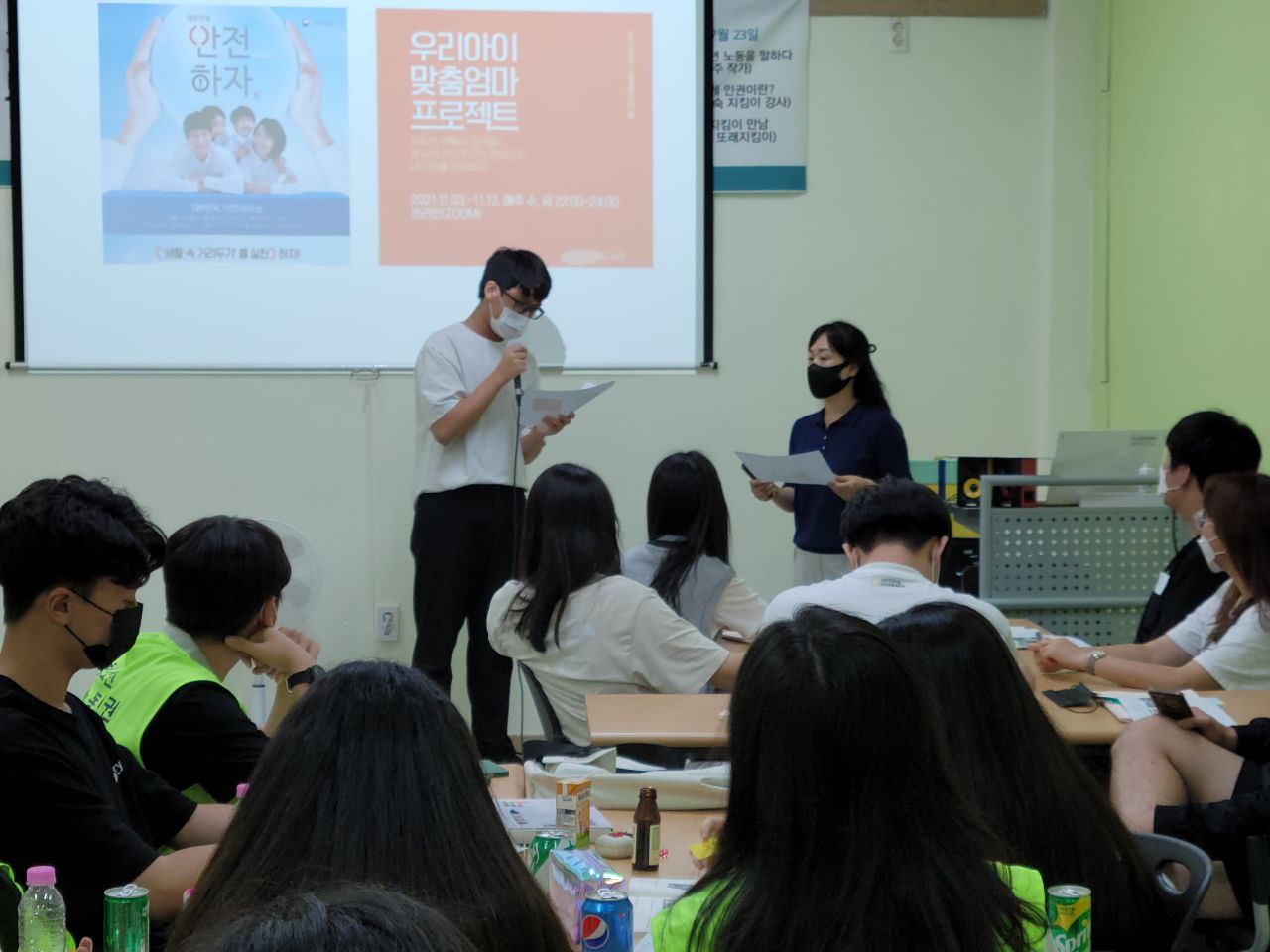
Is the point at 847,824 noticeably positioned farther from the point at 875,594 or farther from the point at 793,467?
the point at 793,467

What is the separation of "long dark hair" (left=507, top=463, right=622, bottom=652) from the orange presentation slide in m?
2.32

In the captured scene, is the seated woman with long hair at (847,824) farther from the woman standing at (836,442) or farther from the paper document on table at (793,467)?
the woman standing at (836,442)

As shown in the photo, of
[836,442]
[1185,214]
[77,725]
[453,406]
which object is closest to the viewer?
[77,725]

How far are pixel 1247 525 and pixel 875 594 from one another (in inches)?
38.0

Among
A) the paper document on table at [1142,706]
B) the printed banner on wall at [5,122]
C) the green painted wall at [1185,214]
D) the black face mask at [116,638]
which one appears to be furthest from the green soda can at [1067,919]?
the printed banner on wall at [5,122]

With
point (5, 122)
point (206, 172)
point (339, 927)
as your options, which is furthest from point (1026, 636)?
point (5, 122)

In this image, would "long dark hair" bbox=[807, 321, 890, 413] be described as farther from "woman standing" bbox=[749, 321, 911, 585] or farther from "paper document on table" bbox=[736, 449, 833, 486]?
"paper document on table" bbox=[736, 449, 833, 486]

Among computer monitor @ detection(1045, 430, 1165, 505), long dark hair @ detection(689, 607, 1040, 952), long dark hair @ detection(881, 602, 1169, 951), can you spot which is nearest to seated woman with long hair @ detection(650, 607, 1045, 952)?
long dark hair @ detection(689, 607, 1040, 952)

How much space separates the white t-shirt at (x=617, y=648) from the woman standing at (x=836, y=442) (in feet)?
4.96

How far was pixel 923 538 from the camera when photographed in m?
3.05

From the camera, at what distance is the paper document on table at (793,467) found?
14.2ft

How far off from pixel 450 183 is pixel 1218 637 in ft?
10.6

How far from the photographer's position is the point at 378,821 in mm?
1267

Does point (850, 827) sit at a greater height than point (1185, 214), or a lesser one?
lesser
